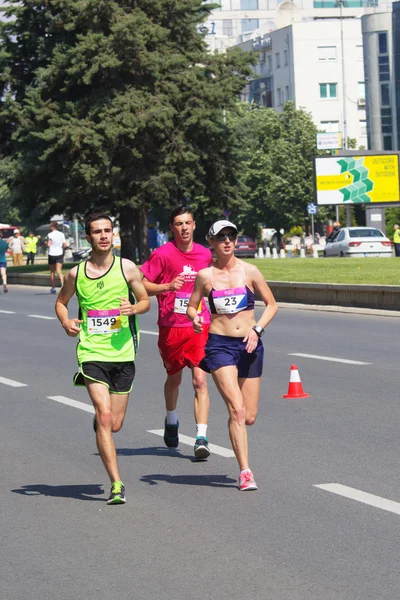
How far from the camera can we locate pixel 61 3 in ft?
163

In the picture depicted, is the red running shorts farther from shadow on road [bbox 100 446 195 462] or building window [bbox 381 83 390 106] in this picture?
building window [bbox 381 83 390 106]

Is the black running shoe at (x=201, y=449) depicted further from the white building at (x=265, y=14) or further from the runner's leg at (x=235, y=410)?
the white building at (x=265, y=14)

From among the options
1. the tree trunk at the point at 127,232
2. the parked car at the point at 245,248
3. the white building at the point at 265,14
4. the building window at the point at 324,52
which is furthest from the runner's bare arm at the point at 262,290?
the white building at the point at 265,14

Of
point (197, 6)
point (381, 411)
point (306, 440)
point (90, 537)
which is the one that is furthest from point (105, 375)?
point (197, 6)

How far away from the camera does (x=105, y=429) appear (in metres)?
7.52

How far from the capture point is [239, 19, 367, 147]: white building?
11388 centimetres

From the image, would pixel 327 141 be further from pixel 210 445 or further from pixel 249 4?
pixel 210 445

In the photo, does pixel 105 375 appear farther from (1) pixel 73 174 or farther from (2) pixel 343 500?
(1) pixel 73 174

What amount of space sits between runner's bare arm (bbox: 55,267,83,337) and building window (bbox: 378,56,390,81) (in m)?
93.9

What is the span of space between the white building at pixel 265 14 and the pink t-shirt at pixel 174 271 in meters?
116

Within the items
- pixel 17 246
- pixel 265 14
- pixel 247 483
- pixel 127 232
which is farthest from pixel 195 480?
pixel 265 14

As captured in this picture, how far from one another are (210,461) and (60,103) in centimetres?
4241

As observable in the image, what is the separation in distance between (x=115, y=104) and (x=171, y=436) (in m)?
39.9

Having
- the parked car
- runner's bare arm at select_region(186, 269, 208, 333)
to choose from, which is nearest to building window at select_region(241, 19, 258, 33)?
the parked car
